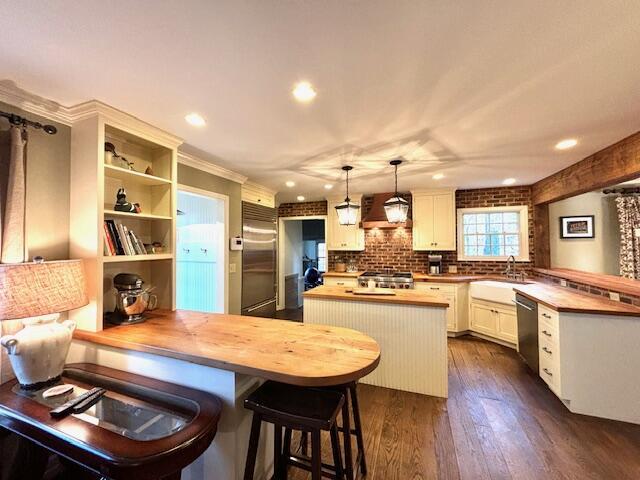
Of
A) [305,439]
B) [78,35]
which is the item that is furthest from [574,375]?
[78,35]

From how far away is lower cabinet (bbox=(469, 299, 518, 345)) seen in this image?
352cm

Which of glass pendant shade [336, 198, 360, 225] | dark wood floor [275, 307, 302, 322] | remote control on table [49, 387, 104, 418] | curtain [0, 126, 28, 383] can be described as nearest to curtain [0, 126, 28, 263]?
curtain [0, 126, 28, 383]

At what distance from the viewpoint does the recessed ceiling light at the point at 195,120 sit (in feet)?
6.28

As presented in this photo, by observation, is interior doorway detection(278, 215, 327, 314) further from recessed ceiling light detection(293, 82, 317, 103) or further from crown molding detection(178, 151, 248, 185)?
recessed ceiling light detection(293, 82, 317, 103)

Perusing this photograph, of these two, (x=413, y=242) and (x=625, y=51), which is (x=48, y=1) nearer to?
(x=625, y=51)

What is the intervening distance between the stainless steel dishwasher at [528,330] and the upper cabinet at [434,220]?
4.91 feet

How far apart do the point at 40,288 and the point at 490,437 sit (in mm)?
3037

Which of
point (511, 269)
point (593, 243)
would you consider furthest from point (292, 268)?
Result: point (593, 243)

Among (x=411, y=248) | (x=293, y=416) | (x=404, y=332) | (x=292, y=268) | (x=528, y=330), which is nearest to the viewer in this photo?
(x=293, y=416)

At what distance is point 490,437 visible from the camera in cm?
192

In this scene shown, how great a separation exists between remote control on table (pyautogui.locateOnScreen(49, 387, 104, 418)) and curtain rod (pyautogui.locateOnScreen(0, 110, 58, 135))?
1596 mm

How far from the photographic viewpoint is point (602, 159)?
2.54 m

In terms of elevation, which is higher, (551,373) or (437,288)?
(437,288)

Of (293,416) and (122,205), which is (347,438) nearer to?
(293,416)
